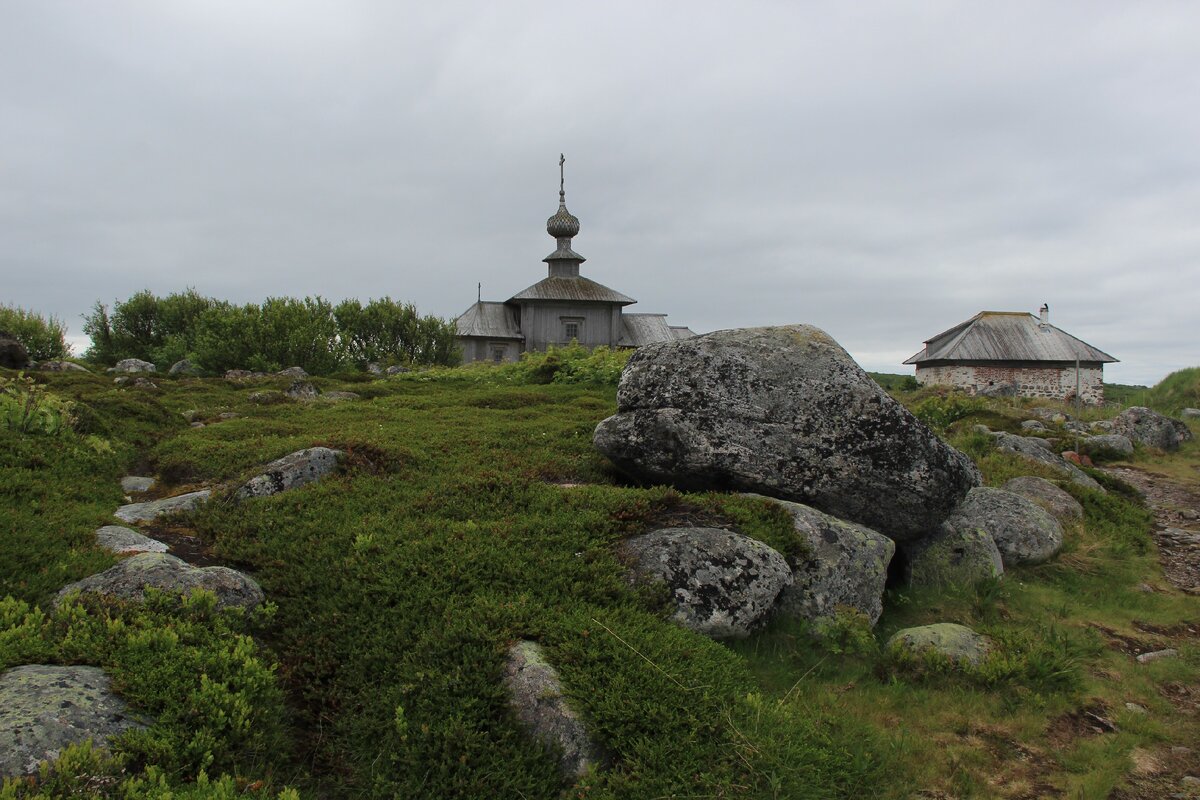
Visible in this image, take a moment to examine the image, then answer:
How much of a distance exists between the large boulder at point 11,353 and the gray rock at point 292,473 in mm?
27934

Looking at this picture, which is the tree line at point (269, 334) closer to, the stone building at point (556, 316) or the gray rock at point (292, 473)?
the stone building at point (556, 316)

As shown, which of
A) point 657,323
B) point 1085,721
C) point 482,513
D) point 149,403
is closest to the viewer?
point 1085,721

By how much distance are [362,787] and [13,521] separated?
5.23 m

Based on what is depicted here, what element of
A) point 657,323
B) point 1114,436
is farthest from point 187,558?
point 657,323

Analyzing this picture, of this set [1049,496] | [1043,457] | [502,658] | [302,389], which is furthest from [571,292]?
[502,658]

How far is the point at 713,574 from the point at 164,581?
16.1ft

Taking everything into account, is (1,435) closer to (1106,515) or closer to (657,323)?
(1106,515)

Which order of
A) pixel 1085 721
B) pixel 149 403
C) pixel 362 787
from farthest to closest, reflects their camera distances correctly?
pixel 149 403 < pixel 1085 721 < pixel 362 787

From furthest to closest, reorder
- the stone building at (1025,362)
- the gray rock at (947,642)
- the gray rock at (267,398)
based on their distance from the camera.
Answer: the stone building at (1025,362) < the gray rock at (267,398) < the gray rock at (947,642)

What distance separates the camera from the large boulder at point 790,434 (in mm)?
8805

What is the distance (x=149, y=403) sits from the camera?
54.8 ft

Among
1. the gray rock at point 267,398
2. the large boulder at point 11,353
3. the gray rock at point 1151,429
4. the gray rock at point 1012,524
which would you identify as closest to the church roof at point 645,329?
the gray rock at point 1151,429

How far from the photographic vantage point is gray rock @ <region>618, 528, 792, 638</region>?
661 centimetres

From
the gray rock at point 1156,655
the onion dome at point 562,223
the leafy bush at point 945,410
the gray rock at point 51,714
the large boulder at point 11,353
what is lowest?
the gray rock at point 1156,655
